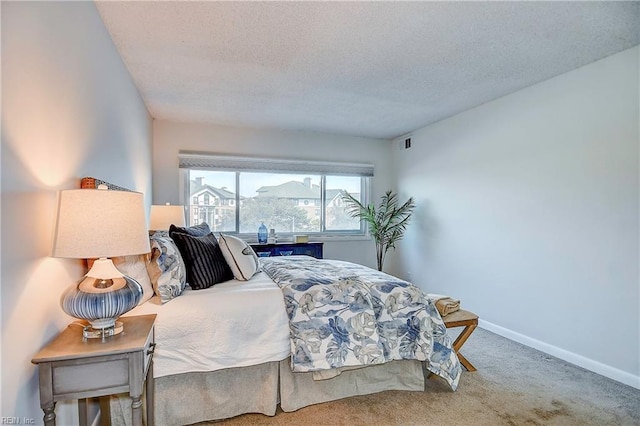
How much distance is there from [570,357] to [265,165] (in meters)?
3.94

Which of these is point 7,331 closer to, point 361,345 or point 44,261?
point 44,261

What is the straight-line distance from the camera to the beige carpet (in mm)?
1978

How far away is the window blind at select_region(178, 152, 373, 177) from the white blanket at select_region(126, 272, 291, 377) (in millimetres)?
2759

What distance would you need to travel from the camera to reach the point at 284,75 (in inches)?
116

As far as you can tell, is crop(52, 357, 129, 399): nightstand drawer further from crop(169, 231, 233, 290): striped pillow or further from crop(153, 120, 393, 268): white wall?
crop(153, 120, 393, 268): white wall

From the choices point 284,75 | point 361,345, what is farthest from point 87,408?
point 284,75

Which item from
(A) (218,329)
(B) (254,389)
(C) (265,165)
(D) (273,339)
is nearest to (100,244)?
(A) (218,329)

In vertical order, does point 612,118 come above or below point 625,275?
above

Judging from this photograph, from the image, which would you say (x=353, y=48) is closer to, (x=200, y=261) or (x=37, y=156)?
(x=200, y=261)

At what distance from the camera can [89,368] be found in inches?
48.3

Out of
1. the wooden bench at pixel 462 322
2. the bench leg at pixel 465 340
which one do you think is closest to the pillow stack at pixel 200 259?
the wooden bench at pixel 462 322

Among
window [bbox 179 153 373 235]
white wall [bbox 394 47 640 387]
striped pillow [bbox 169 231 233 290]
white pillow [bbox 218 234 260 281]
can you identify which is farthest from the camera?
A: window [bbox 179 153 373 235]

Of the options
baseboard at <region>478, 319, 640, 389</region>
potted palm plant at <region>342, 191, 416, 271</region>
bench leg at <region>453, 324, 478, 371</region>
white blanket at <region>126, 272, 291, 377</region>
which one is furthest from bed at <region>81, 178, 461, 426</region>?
potted palm plant at <region>342, 191, 416, 271</region>

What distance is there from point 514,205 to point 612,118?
3.46 feet
